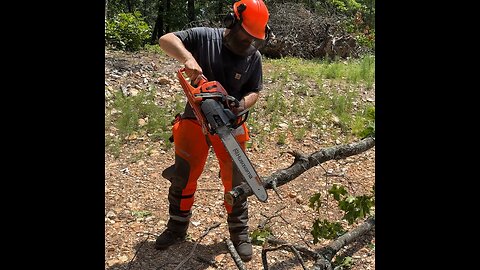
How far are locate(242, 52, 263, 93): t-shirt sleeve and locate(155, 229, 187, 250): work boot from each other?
1.10 metres

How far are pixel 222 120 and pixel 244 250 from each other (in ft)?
3.40

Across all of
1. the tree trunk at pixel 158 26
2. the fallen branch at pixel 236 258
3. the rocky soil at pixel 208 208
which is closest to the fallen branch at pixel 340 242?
the rocky soil at pixel 208 208

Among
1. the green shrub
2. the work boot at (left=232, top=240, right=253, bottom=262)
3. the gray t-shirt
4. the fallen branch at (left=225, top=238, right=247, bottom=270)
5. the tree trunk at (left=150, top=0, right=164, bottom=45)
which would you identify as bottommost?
the tree trunk at (left=150, top=0, right=164, bottom=45)

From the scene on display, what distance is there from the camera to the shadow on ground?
9.43ft

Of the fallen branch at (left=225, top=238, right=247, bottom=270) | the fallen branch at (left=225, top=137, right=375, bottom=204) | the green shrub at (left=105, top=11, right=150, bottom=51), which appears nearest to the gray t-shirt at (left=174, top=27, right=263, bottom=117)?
the fallen branch at (left=225, top=137, right=375, bottom=204)

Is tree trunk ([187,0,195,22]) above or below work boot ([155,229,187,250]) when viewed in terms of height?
below

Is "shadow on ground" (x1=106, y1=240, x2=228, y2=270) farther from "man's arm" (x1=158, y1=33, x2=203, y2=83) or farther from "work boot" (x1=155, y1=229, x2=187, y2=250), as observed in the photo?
"man's arm" (x1=158, y1=33, x2=203, y2=83)

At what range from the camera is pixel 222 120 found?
239 centimetres

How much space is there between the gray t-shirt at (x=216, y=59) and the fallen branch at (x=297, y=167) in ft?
1.90

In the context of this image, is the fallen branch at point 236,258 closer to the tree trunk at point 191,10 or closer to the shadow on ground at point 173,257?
the shadow on ground at point 173,257
